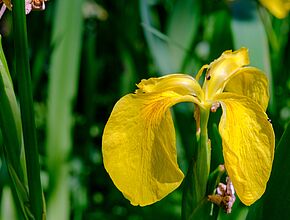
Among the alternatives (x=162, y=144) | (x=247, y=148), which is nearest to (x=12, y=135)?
(x=162, y=144)

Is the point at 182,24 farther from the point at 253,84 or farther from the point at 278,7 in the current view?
the point at 253,84

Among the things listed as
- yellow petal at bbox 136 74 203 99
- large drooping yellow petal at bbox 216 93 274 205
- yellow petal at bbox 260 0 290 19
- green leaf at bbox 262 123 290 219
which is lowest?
green leaf at bbox 262 123 290 219

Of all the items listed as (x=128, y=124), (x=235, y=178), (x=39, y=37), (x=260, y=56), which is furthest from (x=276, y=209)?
(x=39, y=37)

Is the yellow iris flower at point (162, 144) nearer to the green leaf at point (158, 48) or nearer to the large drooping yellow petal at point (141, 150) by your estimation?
the large drooping yellow petal at point (141, 150)

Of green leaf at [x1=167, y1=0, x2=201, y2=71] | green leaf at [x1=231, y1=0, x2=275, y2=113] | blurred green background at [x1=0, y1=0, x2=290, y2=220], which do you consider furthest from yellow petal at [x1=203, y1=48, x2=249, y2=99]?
green leaf at [x1=167, y1=0, x2=201, y2=71]

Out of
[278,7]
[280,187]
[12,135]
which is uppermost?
[278,7]

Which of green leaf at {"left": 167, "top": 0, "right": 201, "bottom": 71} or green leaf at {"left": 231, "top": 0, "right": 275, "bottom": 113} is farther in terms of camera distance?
green leaf at {"left": 167, "top": 0, "right": 201, "bottom": 71}

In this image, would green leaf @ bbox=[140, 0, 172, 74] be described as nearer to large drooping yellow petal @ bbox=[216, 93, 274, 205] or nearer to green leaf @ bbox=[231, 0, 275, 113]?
green leaf @ bbox=[231, 0, 275, 113]
